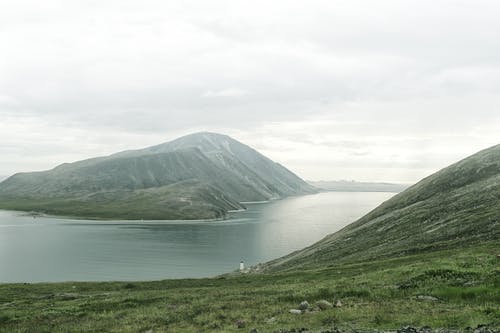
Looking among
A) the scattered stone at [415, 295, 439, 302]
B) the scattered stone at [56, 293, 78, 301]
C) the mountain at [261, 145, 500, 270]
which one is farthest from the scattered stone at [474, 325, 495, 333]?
the scattered stone at [56, 293, 78, 301]

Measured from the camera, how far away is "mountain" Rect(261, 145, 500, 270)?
6269cm

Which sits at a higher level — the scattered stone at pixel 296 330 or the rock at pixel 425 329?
the rock at pixel 425 329

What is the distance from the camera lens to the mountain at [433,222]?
6269cm

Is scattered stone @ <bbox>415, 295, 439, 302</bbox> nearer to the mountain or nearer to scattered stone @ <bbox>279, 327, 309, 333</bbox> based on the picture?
scattered stone @ <bbox>279, 327, 309, 333</bbox>

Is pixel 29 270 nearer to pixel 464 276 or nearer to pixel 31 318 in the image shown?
pixel 31 318

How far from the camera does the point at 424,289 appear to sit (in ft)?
97.8

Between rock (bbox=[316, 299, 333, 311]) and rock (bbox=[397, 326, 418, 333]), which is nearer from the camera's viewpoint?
rock (bbox=[397, 326, 418, 333])

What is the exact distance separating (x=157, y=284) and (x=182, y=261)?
69717mm


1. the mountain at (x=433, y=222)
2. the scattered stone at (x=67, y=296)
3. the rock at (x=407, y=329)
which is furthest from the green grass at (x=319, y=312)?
the mountain at (x=433, y=222)

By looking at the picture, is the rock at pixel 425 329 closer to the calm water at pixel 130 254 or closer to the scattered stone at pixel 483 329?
the scattered stone at pixel 483 329

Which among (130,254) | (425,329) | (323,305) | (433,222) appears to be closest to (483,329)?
(425,329)

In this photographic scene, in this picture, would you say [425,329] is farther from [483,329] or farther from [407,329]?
[483,329]

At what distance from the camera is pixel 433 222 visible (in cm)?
7700

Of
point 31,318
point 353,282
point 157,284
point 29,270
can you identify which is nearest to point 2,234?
point 29,270
